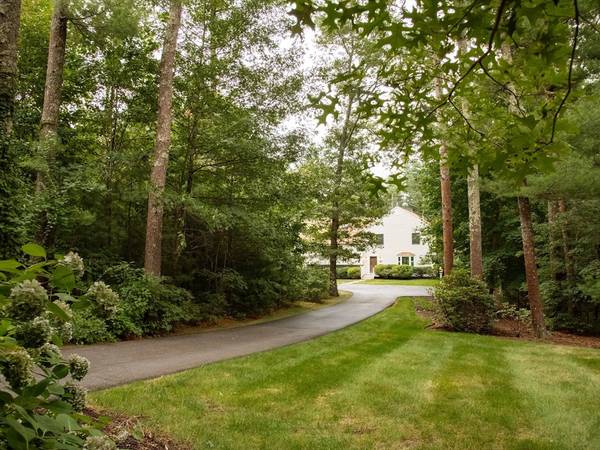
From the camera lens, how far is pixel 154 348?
336 inches

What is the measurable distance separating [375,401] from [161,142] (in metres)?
8.10

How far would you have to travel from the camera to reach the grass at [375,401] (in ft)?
13.9

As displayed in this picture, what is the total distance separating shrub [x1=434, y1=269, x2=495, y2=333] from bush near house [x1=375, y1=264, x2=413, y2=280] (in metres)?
29.1

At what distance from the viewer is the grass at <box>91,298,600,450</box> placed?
4.23m

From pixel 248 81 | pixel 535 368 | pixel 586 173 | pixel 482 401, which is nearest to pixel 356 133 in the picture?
pixel 248 81

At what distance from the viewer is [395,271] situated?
41.4 meters

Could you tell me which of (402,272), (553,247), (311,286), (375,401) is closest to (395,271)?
(402,272)

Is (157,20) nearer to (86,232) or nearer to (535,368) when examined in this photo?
(86,232)

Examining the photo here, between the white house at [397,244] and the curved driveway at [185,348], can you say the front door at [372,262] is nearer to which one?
the white house at [397,244]

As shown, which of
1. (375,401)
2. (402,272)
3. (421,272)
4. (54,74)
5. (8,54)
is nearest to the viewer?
(8,54)

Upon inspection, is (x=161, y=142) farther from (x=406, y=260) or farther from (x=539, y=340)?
(x=406, y=260)

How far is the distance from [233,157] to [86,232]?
426 cm

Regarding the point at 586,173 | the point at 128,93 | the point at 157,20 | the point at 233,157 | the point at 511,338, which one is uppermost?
the point at 157,20

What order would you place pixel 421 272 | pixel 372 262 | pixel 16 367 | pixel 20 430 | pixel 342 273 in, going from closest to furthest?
pixel 20 430 < pixel 16 367 < pixel 421 272 < pixel 342 273 < pixel 372 262
